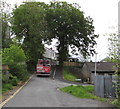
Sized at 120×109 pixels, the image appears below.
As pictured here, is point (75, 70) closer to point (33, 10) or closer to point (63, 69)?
point (63, 69)

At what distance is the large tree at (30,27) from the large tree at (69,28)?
5.28 metres

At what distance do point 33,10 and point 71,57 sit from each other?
2498 centimetres

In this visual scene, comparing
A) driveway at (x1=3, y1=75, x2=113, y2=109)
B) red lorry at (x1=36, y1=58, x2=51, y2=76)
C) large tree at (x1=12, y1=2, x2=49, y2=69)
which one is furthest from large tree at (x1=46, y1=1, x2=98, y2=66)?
driveway at (x1=3, y1=75, x2=113, y2=109)

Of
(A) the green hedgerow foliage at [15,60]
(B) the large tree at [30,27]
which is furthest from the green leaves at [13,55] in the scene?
(B) the large tree at [30,27]

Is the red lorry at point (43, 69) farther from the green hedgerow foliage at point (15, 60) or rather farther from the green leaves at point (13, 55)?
the green leaves at point (13, 55)

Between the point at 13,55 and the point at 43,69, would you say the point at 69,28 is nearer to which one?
the point at 43,69

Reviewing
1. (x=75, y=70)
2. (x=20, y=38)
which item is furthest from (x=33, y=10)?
(x=75, y=70)

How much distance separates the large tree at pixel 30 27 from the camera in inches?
1674

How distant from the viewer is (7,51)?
26016 millimetres

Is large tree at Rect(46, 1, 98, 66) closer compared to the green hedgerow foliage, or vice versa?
the green hedgerow foliage

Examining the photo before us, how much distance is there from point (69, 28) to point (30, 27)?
44.0ft

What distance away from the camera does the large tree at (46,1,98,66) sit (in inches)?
2042

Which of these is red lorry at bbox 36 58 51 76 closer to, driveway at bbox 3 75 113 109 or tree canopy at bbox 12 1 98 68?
tree canopy at bbox 12 1 98 68

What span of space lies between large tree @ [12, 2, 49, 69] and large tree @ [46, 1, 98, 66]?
5.28 m
